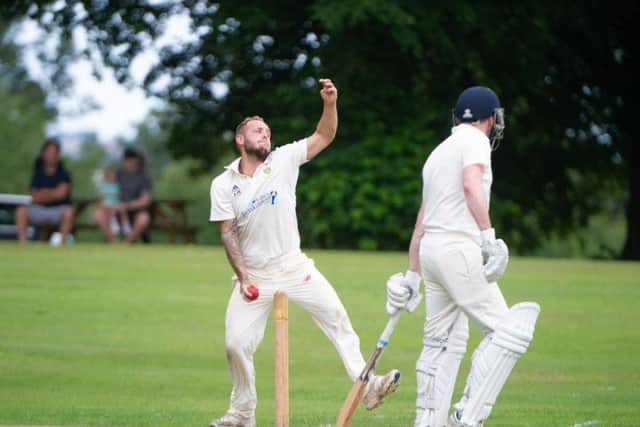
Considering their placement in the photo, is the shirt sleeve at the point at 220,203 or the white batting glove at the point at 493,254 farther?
the shirt sleeve at the point at 220,203

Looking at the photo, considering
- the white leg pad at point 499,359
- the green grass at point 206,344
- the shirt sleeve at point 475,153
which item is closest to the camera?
the white leg pad at point 499,359

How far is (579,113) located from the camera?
30344mm

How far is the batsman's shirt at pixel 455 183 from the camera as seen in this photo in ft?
26.7

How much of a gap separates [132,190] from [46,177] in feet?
5.47

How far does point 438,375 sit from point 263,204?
5.51ft

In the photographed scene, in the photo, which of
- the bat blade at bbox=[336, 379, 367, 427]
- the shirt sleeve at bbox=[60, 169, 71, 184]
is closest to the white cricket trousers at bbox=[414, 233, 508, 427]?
the bat blade at bbox=[336, 379, 367, 427]

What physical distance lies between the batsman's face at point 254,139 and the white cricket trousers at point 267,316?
73 cm

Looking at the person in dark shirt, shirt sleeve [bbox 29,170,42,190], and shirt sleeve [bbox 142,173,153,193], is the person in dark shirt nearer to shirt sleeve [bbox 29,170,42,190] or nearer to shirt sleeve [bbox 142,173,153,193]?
shirt sleeve [bbox 29,170,42,190]

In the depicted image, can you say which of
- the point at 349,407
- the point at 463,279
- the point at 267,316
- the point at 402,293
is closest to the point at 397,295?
the point at 402,293

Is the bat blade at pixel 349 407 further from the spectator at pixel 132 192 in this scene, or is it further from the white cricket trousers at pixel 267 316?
the spectator at pixel 132 192

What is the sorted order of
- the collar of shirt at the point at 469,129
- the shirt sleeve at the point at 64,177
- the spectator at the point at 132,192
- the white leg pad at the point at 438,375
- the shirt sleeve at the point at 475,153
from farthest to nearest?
1. the spectator at the point at 132,192
2. the shirt sleeve at the point at 64,177
3. the white leg pad at the point at 438,375
4. the collar of shirt at the point at 469,129
5. the shirt sleeve at the point at 475,153

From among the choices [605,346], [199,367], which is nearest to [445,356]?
[199,367]

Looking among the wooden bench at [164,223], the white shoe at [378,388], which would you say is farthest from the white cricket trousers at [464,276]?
the wooden bench at [164,223]

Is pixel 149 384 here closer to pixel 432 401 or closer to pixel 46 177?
pixel 432 401
